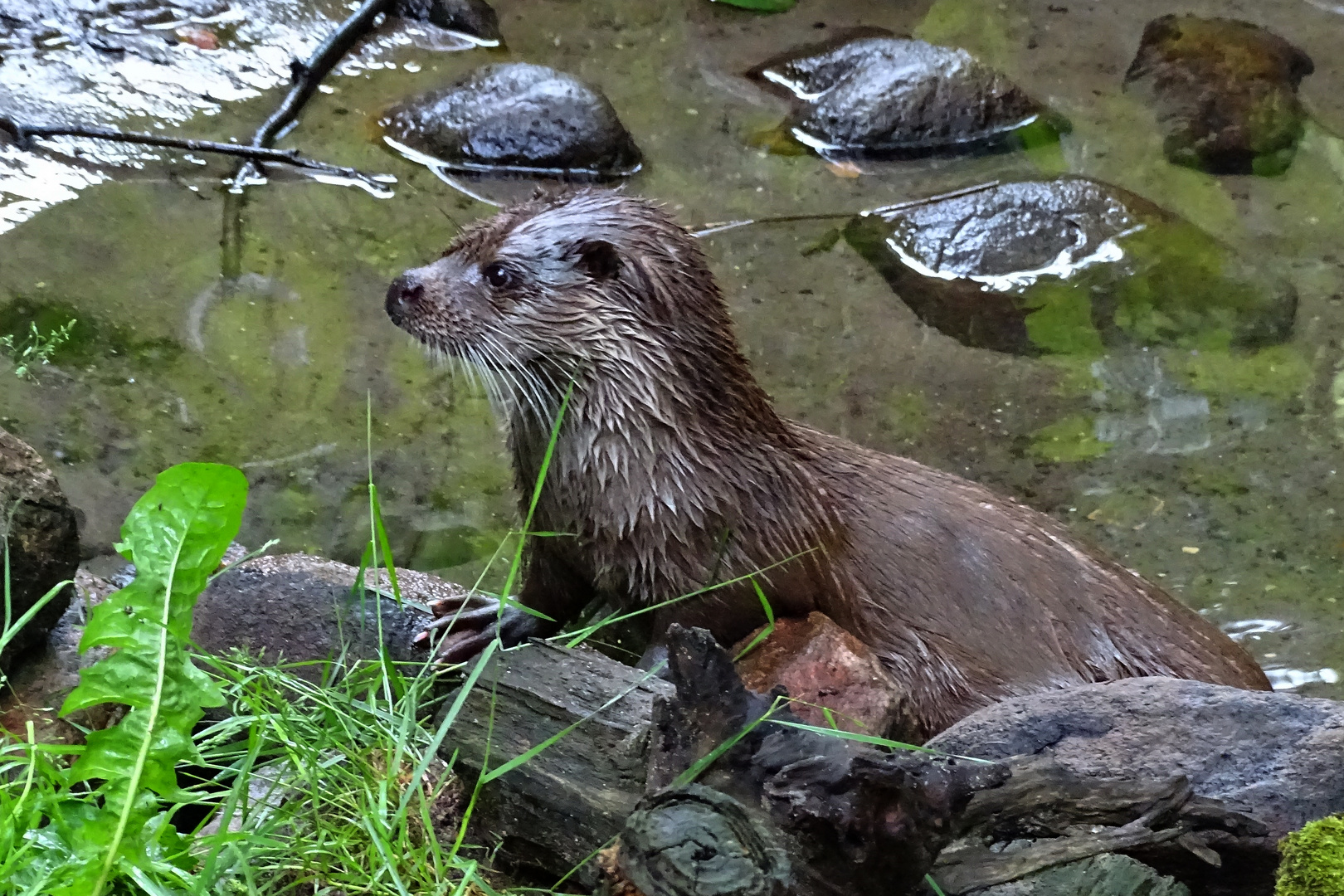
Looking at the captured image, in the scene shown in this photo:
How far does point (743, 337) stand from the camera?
13.2 ft

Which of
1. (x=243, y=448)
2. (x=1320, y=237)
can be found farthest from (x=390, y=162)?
(x=1320, y=237)

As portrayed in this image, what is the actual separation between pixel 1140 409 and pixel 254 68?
11.9 feet

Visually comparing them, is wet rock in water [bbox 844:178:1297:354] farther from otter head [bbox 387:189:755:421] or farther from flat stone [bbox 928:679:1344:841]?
flat stone [bbox 928:679:1344:841]

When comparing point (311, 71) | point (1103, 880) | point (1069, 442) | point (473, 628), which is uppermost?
point (1103, 880)

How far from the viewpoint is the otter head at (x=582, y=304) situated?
2.20 meters

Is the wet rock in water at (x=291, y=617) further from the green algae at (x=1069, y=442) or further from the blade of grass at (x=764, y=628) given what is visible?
the green algae at (x=1069, y=442)

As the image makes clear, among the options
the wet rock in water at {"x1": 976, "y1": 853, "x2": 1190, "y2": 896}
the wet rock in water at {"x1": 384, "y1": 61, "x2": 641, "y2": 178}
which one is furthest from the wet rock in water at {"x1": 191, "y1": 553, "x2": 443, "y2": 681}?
the wet rock in water at {"x1": 384, "y1": 61, "x2": 641, "y2": 178}

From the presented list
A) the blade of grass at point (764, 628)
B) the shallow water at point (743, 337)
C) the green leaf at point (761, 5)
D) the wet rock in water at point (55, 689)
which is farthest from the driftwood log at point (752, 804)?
the green leaf at point (761, 5)

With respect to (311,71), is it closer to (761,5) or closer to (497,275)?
(761,5)

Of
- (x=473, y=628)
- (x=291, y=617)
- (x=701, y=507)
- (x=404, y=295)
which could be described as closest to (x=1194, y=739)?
(x=701, y=507)

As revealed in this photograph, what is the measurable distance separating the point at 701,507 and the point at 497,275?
56 centimetres

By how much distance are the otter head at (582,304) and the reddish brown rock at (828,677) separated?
1.47 ft

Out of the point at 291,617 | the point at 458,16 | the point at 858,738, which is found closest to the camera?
the point at 858,738

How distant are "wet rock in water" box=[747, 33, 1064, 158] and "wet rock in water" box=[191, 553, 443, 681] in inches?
122
